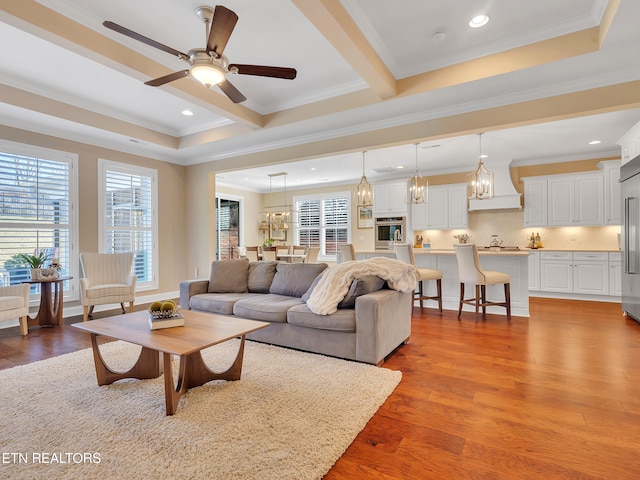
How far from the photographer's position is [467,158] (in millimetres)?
6578

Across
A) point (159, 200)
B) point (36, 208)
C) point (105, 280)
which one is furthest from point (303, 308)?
point (159, 200)

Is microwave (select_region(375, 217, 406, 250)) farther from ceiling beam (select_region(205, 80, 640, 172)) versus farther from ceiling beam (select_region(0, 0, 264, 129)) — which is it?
ceiling beam (select_region(0, 0, 264, 129))

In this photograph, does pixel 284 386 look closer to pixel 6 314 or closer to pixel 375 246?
pixel 6 314

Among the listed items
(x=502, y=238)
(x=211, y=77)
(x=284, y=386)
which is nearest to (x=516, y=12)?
(x=211, y=77)

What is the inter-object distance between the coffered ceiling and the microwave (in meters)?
2.96

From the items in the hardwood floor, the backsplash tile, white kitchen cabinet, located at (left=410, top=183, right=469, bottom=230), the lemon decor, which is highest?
white kitchen cabinet, located at (left=410, top=183, right=469, bottom=230)

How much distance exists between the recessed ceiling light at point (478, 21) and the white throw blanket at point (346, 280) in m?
2.22

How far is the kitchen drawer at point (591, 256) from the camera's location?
580cm

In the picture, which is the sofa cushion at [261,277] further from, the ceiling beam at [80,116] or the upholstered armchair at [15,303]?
the ceiling beam at [80,116]

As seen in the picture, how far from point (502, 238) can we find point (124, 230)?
24.3 ft

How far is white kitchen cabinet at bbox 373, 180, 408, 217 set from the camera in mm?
7988

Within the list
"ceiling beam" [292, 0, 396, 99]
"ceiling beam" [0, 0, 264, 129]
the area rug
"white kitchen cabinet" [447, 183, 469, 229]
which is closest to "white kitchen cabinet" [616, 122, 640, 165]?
"white kitchen cabinet" [447, 183, 469, 229]

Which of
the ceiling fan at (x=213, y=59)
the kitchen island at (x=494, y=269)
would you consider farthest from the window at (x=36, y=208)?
the kitchen island at (x=494, y=269)

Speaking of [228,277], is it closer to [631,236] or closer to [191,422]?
[191,422]
